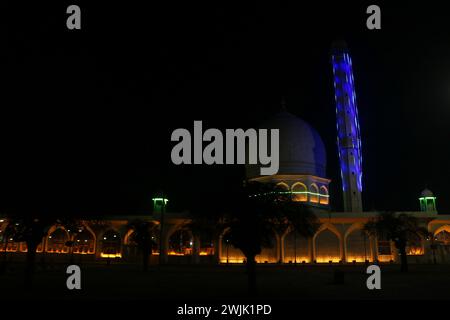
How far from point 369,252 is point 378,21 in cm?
4146

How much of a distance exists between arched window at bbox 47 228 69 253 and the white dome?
29.6m

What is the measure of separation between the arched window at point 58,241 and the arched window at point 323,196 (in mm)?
38656

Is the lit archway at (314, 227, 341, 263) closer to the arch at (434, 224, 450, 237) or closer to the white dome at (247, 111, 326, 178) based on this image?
the white dome at (247, 111, 326, 178)

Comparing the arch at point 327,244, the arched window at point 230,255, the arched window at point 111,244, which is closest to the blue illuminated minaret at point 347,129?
the arch at point 327,244

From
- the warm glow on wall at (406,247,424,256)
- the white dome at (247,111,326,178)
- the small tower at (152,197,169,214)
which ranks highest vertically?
the white dome at (247,111,326,178)

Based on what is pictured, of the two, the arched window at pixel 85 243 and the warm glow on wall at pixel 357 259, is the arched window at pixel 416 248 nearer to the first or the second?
the warm glow on wall at pixel 357 259

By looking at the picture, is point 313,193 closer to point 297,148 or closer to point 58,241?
point 297,148

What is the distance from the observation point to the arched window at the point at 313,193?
60700mm

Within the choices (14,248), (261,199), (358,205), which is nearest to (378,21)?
(261,199)

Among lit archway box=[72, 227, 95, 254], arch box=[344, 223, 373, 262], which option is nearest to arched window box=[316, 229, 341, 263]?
arch box=[344, 223, 373, 262]

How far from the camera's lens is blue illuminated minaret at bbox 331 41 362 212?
62281 millimetres

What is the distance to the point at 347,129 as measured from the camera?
6588 cm
